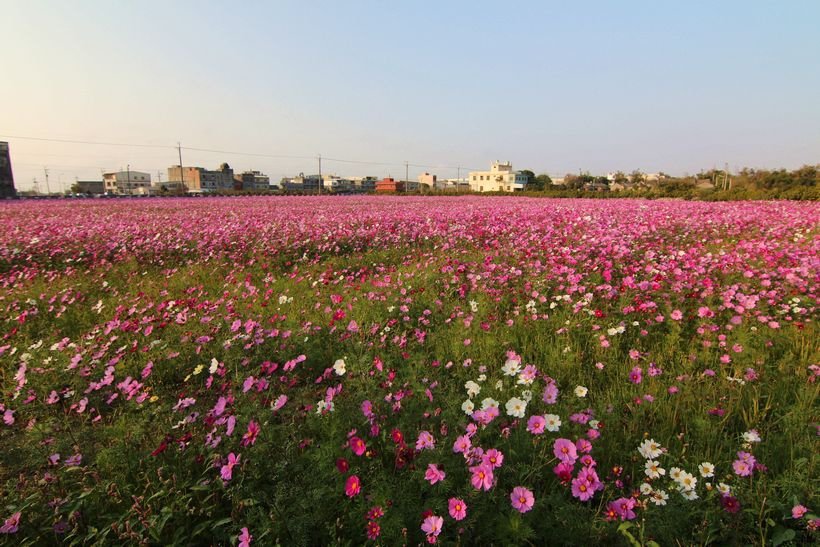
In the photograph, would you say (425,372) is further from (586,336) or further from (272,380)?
(586,336)

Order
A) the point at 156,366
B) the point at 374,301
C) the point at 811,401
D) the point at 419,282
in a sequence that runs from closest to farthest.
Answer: the point at 811,401
the point at 156,366
the point at 374,301
the point at 419,282

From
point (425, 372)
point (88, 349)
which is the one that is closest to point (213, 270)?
point (88, 349)

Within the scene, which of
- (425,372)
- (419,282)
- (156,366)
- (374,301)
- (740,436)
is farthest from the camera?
(419,282)

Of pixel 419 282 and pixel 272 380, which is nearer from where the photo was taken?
pixel 272 380

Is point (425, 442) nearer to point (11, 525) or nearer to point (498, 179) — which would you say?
point (11, 525)

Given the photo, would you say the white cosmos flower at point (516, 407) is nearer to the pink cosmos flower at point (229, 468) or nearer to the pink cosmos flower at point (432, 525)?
the pink cosmos flower at point (432, 525)

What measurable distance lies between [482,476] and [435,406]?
0.80 meters

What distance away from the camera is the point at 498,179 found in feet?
386

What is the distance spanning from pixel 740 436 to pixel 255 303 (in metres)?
4.36

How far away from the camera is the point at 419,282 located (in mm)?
5109

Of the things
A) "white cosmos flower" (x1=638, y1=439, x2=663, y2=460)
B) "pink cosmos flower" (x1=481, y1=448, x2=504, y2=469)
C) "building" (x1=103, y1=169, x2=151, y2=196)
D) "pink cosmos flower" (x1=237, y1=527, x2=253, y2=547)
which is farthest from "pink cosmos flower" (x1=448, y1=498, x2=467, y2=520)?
"building" (x1=103, y1=169, x2=151, y2=196)

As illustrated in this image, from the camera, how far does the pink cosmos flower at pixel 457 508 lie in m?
1.50

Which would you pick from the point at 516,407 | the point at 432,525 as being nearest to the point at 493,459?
the point at 432,525

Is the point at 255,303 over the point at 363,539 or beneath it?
over
